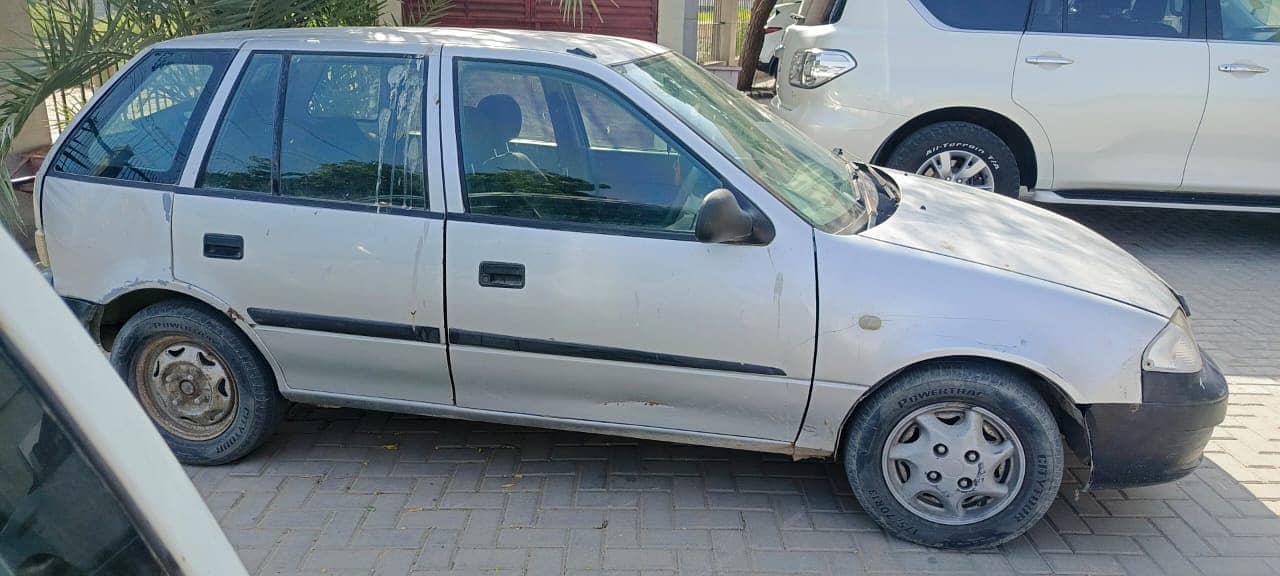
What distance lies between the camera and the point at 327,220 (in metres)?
3.42

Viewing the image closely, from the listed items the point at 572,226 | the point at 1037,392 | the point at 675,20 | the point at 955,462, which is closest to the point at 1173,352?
the point at 1037,392

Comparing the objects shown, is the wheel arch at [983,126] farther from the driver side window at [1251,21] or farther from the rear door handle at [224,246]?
the rear door handle at [224,246]

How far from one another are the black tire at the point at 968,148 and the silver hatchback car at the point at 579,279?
2839 mm

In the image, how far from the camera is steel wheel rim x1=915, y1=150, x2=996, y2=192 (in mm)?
6551

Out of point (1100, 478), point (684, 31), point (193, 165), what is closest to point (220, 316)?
point (193, 165)

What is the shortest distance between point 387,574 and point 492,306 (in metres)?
0.95

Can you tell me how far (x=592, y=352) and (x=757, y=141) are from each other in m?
1.04

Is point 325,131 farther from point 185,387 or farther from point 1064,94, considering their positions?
point 1064,94

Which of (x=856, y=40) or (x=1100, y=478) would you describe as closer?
(x=1100, y=478)

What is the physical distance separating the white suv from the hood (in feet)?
8.78

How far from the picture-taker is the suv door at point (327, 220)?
3381 millimetres

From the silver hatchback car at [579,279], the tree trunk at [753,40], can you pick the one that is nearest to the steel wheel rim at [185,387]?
the silver hatchback car at [579,279]

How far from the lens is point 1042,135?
6.50 metres

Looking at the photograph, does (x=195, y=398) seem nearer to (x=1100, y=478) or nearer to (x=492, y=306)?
(x=492, y=306)
